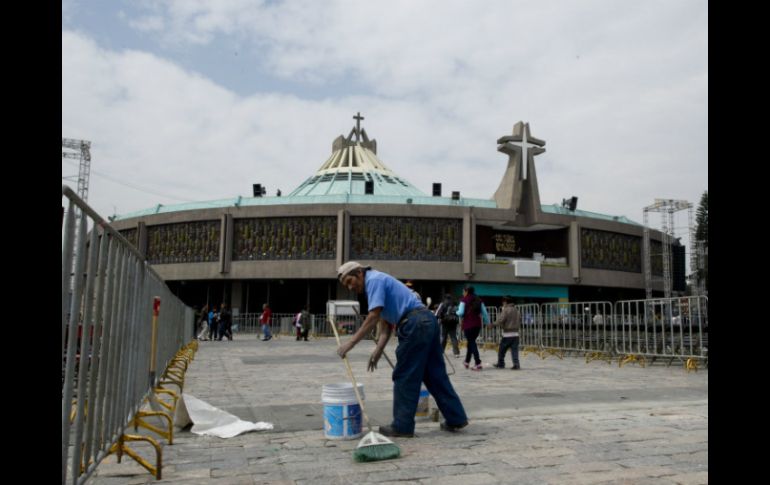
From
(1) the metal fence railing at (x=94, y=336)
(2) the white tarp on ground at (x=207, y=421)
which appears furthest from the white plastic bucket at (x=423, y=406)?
(1) the metal fence railing at (x=94, y=336)

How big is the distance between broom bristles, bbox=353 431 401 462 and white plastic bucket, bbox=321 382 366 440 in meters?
0.64

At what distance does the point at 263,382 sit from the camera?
10102 millimetres

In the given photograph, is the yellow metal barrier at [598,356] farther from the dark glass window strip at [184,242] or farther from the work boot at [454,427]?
the dark glass window strip at [184,242]

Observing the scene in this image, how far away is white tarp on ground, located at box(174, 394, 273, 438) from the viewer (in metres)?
5.60

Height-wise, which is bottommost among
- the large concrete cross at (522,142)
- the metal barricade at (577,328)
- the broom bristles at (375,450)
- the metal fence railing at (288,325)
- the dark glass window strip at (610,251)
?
the metal fence railing at (288,325)

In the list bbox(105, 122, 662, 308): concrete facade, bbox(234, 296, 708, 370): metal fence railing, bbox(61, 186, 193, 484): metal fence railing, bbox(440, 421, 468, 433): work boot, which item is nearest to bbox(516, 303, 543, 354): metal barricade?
bbox(234, 296, 708, 370): metal fence railing

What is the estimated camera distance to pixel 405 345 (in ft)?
17.3

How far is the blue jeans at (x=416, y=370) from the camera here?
5246 mm

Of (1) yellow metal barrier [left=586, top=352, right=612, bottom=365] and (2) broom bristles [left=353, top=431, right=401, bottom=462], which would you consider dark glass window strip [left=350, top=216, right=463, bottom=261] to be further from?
(2) broom bristles [left=353, top=431, right=401, bottom=462]

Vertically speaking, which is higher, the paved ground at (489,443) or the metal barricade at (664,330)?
the metal barricade at (664,330)
